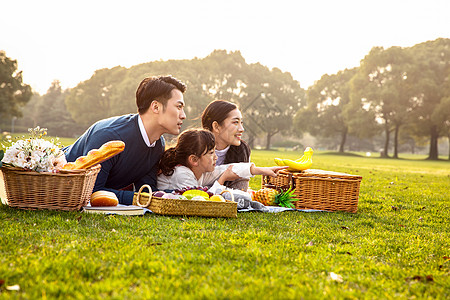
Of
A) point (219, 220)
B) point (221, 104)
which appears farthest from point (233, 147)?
point (219, 220)

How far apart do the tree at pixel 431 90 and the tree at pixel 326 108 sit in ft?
35.6

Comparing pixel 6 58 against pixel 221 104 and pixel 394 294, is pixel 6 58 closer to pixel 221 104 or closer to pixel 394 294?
pixel 221 104

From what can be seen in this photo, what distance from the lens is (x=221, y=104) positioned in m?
6.61

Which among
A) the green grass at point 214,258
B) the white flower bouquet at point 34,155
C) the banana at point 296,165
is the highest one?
the white flower bouquet at point 34,155

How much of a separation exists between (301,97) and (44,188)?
5720cm

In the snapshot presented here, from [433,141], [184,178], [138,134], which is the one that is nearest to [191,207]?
[184,178]

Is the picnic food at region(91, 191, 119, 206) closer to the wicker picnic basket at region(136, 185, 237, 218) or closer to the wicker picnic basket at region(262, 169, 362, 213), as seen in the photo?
the wicker picnic basket at region(136, 185, 237, 218)

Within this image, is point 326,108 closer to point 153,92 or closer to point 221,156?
point 221,156

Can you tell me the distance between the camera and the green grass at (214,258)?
2402 mm

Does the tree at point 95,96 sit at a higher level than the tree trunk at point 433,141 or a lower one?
higher

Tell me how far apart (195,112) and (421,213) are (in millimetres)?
39814

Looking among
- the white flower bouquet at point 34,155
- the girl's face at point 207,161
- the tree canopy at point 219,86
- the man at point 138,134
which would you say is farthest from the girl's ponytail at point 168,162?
the tree canopy at point 219,86

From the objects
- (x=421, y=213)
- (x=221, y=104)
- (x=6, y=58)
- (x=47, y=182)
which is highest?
(x=6, y=58)

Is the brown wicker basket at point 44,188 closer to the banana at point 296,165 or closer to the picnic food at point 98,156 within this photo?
the picnic food at point 98,156
